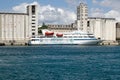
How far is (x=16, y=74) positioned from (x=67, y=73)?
6602 millimetres

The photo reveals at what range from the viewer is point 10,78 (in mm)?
46812

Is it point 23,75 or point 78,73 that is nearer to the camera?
point 23,75

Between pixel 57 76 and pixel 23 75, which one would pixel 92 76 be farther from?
pixel 23 75

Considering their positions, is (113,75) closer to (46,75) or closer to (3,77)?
(46,75)

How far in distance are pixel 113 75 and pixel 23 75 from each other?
1099cm

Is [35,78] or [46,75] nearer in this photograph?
[35,78]

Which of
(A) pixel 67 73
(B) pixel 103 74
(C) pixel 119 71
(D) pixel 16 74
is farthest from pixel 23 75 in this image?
(C) pixel 119 71

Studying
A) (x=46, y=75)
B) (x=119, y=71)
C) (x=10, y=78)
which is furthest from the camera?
(x=119, y=71)

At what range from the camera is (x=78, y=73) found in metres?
53.0

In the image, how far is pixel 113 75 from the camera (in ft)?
166

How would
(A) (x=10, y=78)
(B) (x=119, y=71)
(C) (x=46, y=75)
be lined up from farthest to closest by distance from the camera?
(B) (x=119, y=71) < (C) (x=46, y=75) < (A) (x=10, y=78)

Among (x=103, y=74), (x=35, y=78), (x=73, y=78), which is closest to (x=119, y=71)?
(x=103, y=74)

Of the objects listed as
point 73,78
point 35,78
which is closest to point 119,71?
point 73,78

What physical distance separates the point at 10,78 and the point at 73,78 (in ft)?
23.6
